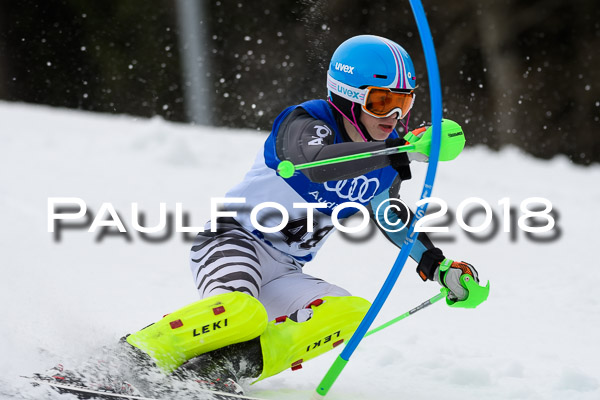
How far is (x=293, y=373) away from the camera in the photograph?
3.74 m

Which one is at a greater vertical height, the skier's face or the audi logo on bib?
the skier's face

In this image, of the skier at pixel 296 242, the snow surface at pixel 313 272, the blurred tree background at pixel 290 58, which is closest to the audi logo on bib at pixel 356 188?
the skier at pixel 296 242

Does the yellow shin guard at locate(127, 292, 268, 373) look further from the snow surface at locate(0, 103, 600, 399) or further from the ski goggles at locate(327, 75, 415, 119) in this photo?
the ski goggles at locate(327, 75, 415, 119)

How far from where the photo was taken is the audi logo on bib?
10.7 feet

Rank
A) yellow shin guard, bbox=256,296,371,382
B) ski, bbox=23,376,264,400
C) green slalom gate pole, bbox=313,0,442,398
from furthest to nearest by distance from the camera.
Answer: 1. yellow shin guard, bbox=256,296,371,382
2. ski, bbox=23,376,264,400
3. green slalom gate pole, bbox=313,0,442,398

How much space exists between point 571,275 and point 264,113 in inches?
279

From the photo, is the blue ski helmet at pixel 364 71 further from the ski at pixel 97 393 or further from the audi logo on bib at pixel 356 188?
the ski at pixel 97 393

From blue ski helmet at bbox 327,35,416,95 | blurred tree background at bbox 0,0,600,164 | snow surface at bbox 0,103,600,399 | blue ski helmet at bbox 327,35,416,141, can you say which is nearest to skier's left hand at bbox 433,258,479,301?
snow surface at bbox 0,103,600,399

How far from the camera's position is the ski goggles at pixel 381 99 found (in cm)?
312

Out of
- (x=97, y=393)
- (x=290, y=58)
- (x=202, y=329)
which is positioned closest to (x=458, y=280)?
(x=202, y=329)

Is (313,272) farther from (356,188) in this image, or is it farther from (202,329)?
(202,329)

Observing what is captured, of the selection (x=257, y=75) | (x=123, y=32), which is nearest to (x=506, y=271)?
(x=257, y=75)

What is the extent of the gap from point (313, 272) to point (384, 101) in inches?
107

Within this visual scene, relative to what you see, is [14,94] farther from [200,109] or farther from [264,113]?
[264,113]
